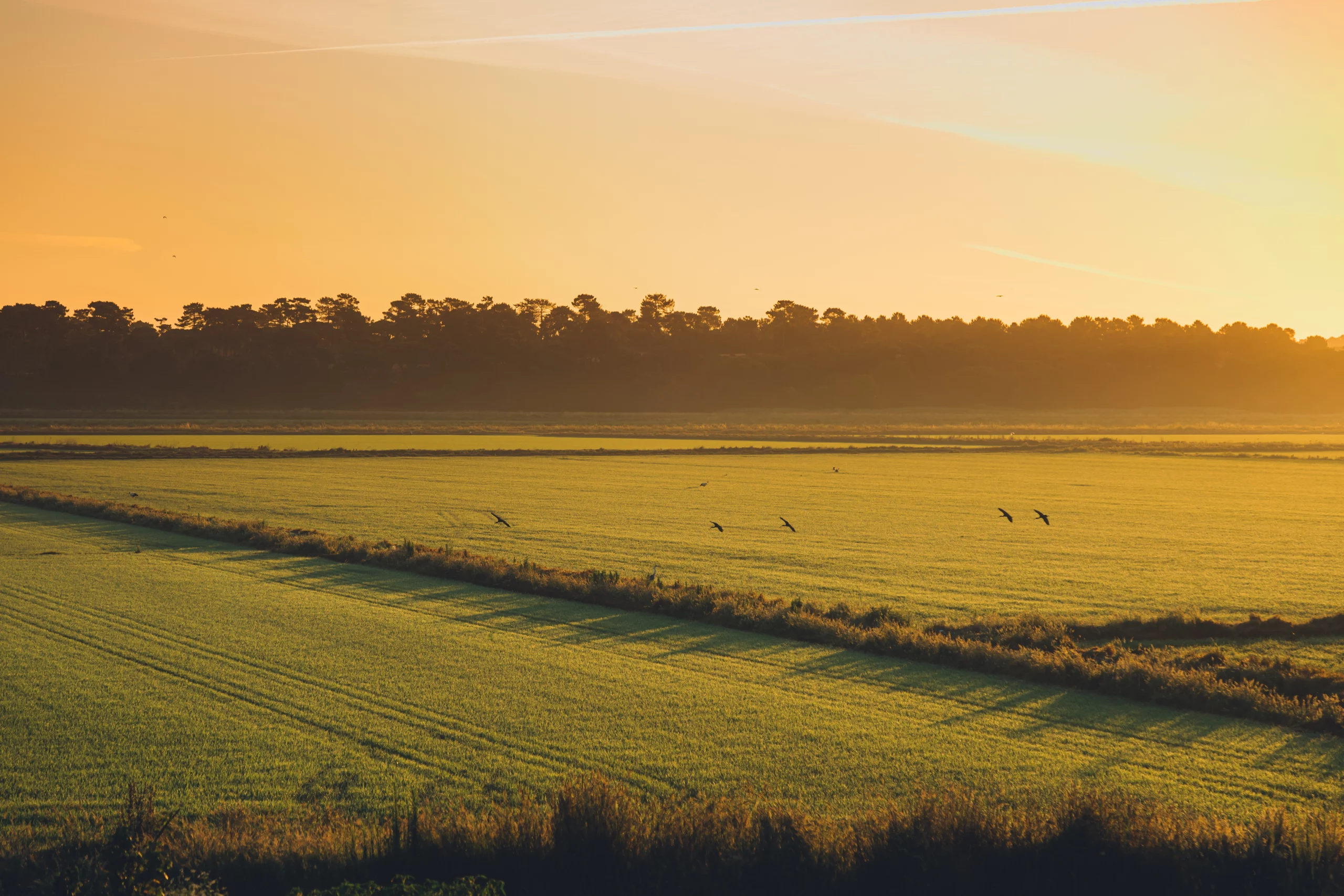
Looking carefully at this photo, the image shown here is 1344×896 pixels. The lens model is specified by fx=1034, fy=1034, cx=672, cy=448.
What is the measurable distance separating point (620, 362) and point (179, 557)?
15124 cm

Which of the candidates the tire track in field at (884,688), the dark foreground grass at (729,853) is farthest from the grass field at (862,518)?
the dark foreground grass at (729,853)

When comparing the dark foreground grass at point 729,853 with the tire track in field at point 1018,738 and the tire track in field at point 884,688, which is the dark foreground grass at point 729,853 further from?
the tire track in field at point 884,688

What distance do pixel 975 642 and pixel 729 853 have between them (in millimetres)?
8002

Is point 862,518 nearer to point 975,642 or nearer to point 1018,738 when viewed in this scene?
point 975,642

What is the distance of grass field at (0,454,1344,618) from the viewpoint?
68.1ft

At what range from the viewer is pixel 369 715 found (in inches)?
439

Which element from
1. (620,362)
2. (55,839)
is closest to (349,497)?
(55,839)

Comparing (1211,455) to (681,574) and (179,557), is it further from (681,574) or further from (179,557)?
(179,557)

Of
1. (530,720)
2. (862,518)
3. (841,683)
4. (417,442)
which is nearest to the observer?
(530,720)

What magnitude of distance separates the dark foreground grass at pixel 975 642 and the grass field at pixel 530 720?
0.40m

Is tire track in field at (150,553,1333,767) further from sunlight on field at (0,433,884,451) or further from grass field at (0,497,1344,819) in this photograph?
sunlight on field at (0,433,884,451)

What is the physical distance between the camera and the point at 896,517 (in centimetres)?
3400

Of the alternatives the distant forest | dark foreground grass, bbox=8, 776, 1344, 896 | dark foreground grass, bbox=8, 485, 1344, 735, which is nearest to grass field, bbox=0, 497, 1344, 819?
dark foreground grass, bbox=8, 485, 1344, 735

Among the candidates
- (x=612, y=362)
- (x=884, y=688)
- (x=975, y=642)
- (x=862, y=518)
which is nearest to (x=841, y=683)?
(x=884, y=688)
